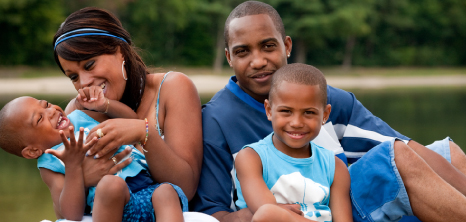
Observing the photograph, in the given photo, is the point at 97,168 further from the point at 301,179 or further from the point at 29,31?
the point at 29,31

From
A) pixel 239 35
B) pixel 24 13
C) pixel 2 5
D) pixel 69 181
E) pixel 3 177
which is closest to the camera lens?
pixel 69 181

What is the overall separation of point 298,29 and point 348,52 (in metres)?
4.11

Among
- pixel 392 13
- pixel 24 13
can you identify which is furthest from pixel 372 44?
pixel 24 13

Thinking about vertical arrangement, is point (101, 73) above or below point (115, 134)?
above

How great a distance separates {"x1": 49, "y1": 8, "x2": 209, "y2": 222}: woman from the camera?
82.9 inches

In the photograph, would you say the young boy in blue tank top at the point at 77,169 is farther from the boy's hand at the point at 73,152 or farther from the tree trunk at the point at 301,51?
the tree trunk at the point at 301,51

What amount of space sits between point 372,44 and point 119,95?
98.1ft

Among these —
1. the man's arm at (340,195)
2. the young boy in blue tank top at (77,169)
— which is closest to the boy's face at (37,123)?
the young boy in blue tank top at (77,169)

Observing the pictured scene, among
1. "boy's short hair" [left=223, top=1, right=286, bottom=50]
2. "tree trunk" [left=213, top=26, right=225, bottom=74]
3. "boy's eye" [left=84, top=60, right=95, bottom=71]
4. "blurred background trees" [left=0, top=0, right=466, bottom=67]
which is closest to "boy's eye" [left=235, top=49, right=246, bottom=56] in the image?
"boy's short hair" [left=223, top=1, right=286, bottom=50]

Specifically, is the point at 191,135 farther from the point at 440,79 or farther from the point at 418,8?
the point at 418,8

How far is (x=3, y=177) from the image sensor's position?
6008 mm

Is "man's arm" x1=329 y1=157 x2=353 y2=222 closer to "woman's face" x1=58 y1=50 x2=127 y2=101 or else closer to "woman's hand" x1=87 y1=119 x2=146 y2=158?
"woman's hand" x1=87 y1=119 x2=146 y2=158

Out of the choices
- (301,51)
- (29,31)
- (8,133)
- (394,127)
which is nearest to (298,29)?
(301,51)

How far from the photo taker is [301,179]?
6.61 feet
